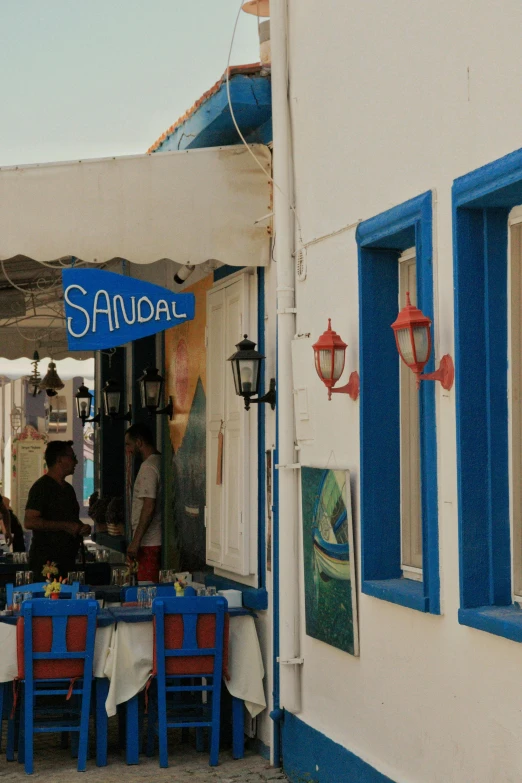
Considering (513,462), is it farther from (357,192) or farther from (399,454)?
(357,192)

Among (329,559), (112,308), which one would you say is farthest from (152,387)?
(329,559)

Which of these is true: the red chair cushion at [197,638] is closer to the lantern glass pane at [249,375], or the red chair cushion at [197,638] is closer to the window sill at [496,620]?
the lantern glass pane at [249,375]

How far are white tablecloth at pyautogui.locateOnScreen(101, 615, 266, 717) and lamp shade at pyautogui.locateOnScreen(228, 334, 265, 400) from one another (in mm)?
1474

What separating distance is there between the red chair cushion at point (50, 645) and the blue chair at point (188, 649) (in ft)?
1.50

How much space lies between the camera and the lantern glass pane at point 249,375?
7.43 meters

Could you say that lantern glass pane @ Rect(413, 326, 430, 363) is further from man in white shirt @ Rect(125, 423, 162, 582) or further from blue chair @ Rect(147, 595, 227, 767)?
man in white shirt @ Rect(125, 423, 162, 582)

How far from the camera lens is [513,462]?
4988 millimetres

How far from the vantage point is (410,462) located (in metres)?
6.05

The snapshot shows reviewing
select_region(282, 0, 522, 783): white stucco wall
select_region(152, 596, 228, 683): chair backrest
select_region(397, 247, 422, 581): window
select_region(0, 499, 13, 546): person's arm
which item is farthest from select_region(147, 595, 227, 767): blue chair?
select_region(0, 499, 13, 546): person's arm

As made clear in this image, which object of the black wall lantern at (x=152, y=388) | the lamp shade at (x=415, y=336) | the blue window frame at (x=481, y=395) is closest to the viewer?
the blue window frame at (x=481, y=395)

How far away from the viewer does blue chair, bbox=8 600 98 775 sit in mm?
7262

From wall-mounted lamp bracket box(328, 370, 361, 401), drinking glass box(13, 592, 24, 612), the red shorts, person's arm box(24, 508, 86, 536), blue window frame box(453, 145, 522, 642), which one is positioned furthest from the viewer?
the red shorts

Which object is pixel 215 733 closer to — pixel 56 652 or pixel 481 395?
pixel 56 652

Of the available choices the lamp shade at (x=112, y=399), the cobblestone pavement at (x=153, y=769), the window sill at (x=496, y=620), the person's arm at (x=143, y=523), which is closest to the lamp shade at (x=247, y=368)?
the cobblestone pavement at (x=153, y=769)
